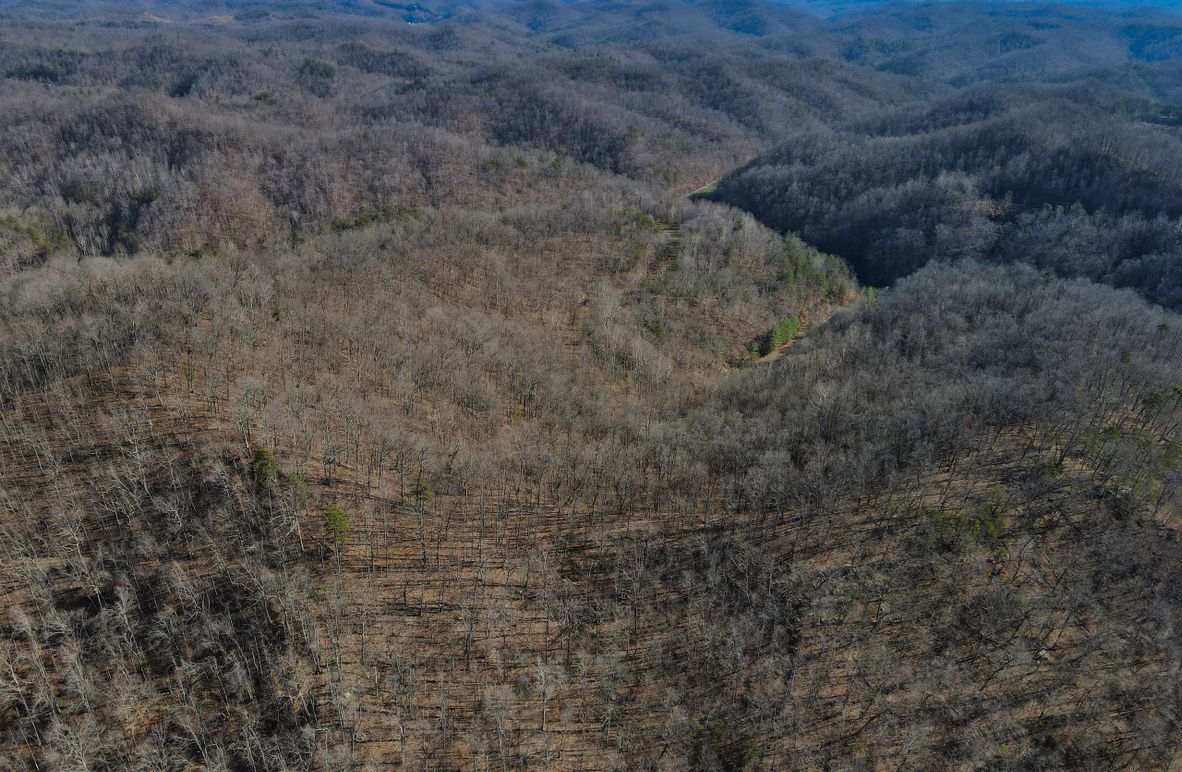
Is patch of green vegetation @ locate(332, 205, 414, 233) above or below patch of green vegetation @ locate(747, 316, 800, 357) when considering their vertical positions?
above

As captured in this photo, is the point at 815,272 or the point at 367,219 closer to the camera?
the point at 367,219

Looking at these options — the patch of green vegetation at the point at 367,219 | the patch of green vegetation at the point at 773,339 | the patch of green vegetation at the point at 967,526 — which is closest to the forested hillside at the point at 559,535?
the patch of green vegetation at the point at 967,526

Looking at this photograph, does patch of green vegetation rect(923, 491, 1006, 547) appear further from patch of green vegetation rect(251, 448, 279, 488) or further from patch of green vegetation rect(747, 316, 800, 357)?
patch of green vegetation rect(747, 316, 800, 357)

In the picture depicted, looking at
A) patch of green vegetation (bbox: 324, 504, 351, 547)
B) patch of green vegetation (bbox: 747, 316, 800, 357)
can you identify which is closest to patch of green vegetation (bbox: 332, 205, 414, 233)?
patch of green vegetation (bbox: 747, 316, 800, 357)

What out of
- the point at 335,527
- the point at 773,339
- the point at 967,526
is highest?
the point at 335,527

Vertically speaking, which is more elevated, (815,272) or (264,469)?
(264,469)

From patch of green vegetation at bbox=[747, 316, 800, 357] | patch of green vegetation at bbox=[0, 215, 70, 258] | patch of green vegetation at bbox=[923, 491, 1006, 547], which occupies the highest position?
patch of green vegetation at bbox=[0, 215, 70, 258]

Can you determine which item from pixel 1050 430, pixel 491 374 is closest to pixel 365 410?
pixel 491 374

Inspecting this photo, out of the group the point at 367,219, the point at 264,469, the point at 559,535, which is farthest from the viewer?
the point at 367,219

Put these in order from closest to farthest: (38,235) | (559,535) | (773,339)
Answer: (559,535) → (773,339) → (38,235)

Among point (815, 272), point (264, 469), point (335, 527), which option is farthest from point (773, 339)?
point (264, 469)

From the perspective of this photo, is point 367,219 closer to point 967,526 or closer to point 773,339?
point 773,339
